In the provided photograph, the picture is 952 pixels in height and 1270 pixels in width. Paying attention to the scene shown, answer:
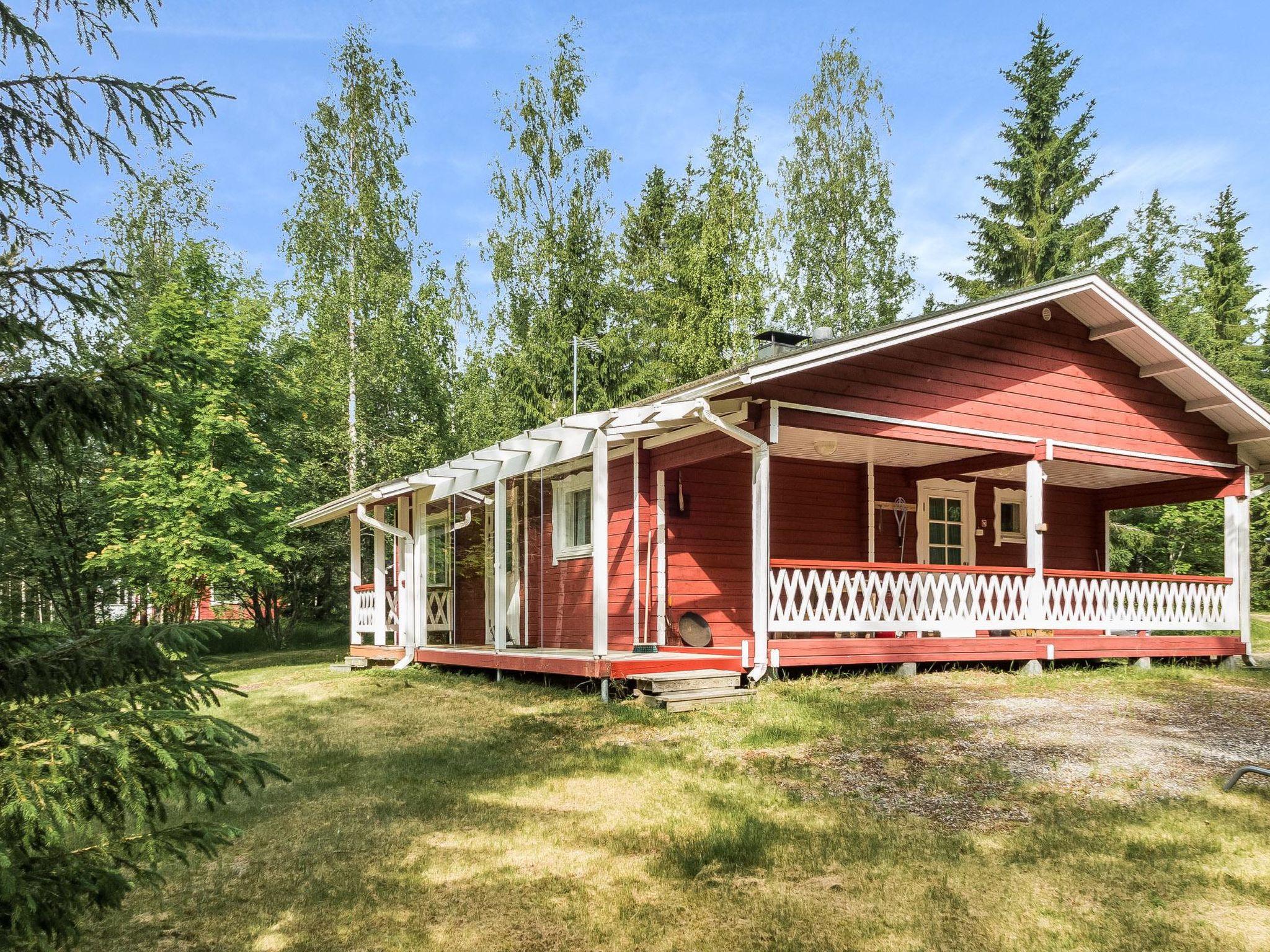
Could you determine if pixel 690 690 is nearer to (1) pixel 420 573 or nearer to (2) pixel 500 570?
(2) pixel 500 570

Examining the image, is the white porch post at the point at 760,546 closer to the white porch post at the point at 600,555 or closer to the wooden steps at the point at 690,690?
the wooden steps at the point at 690,690

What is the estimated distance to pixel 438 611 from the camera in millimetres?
15023

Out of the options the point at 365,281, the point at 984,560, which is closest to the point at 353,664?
the point at 984,560

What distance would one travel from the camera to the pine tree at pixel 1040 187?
2584 centimetres

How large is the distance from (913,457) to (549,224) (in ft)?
46.7

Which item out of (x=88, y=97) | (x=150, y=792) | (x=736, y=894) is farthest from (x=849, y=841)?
(x=88, y=97)

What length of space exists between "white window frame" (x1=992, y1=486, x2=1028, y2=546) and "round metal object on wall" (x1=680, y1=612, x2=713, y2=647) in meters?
5.82

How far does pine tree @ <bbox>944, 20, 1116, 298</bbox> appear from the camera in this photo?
2584 cm

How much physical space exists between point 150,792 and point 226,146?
83.1 ft

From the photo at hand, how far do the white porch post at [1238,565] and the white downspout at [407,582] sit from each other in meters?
11.4

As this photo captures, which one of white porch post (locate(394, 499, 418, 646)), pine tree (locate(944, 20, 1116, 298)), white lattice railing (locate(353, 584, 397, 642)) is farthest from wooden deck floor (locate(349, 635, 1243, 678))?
pine tree (locate(944, 20, 1116, 298))

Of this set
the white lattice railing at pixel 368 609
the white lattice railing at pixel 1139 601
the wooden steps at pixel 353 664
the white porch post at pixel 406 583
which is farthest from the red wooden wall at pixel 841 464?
the wooden steps at pixel 353 664

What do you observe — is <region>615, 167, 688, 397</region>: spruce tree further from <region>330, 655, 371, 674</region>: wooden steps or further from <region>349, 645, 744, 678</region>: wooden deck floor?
<region>349, 645, 744, 678</region>: wooden deck floor

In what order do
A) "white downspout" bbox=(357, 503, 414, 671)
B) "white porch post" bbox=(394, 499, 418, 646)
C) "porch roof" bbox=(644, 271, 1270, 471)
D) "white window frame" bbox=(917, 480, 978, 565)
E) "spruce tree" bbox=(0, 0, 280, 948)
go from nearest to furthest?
"spruce tree" bbox=(0, 0, 280, 948), "porch roof" bbox=(644, 271, 1270, 471), "white window frame" bbox=(917, 480, 978, 565), "white downspout" bbox=(357, 503, 414, 671), "white porch post" bbox=(394, 499, 418, 646)
